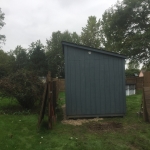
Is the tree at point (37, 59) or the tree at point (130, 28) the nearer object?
the tree at point (130, 28)

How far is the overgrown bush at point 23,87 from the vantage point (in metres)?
8.06

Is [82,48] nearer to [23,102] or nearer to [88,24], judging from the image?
[23,102]

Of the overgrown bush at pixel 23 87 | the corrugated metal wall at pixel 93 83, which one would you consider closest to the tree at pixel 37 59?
the overgrown bush at pixel 23 87

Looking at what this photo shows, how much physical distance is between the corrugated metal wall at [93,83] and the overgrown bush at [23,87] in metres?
1.64

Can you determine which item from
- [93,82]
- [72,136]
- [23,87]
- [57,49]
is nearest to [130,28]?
[93,82]

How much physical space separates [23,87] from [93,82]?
9.60 feet

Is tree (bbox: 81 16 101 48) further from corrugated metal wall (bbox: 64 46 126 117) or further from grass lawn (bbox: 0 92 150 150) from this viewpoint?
grass lawn (bbox: 0 92 150 150)

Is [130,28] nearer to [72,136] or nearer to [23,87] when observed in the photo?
[23,87]

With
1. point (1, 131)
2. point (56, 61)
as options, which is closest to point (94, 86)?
point (1, 131)

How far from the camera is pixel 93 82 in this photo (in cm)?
739

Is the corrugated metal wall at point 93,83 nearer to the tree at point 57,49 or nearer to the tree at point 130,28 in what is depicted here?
the tree at point 130,28

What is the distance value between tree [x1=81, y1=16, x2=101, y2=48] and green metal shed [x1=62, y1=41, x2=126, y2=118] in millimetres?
28870

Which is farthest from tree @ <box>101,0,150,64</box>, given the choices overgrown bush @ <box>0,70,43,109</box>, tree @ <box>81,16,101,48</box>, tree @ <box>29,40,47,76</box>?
tree @ <box>29,40,47,76</box>

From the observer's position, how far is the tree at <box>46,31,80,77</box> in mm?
39625
